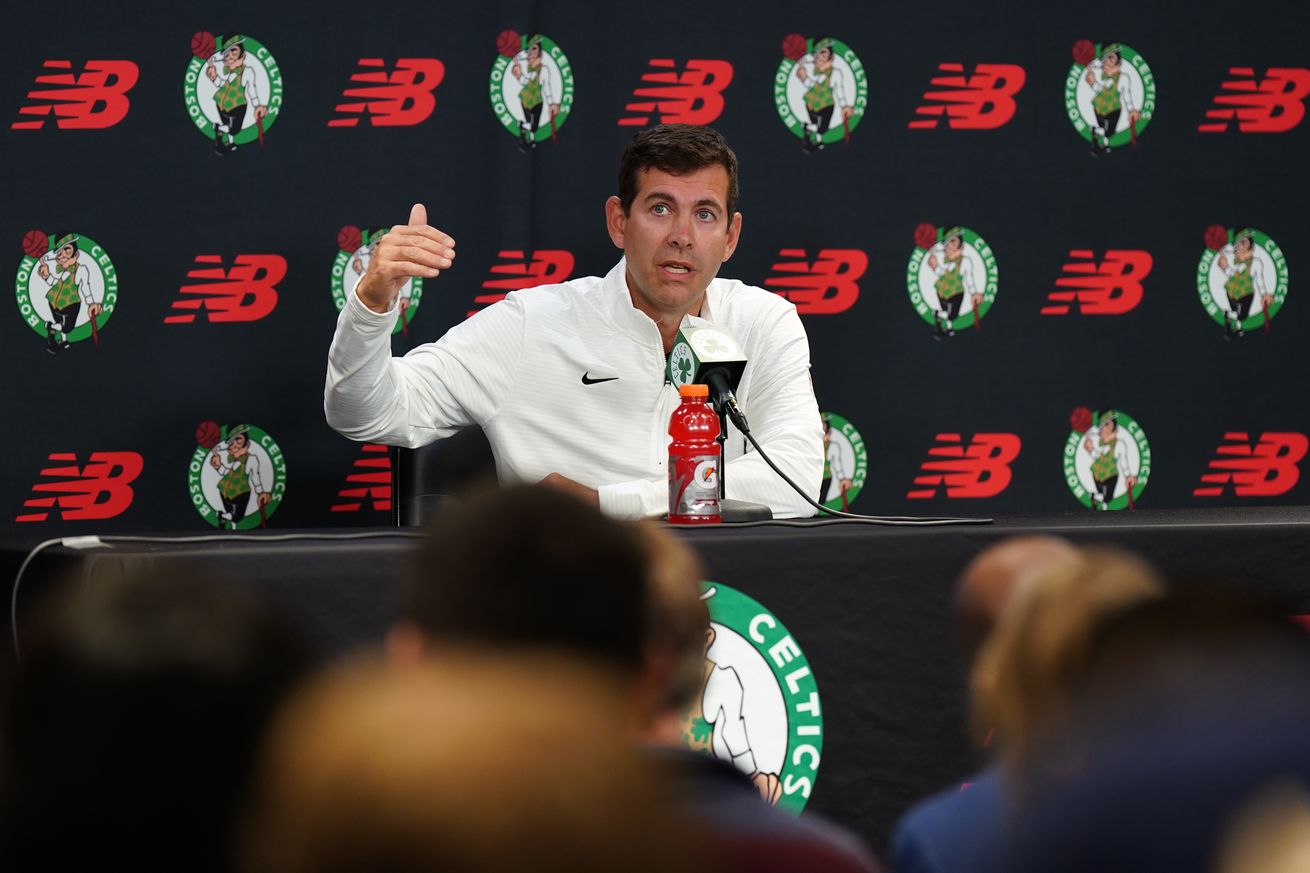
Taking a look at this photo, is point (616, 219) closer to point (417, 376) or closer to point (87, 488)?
point (417, 376)

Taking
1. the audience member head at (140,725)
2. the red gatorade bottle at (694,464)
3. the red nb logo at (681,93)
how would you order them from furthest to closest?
the red nb logo at (681,93) < the red gatorade bottle at (694,464) < the audience member head at (140,725)

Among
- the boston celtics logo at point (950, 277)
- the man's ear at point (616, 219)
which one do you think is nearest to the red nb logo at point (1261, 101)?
the boston celtics logo at point (950, 277)

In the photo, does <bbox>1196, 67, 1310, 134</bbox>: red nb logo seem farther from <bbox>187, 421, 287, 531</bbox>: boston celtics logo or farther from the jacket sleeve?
<bbox>187, 421, 287, 531</bbox>: boston celtics logo

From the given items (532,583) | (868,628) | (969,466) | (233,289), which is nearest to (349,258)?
(233,289)

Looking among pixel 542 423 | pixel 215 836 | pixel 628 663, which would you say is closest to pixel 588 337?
pixel 542 423

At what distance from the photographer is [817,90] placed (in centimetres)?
348

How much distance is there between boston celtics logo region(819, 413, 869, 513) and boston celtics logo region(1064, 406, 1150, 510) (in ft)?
1.69

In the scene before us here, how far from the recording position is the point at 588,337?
3.05 meters

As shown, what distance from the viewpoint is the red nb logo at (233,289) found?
10.4 feet

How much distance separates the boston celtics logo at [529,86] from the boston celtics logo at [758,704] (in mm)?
1684

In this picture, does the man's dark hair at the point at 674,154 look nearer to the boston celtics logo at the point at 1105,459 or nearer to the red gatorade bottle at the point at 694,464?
the red gatorade bottle at the point at 694,464

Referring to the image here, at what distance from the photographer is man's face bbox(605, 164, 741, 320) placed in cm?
300

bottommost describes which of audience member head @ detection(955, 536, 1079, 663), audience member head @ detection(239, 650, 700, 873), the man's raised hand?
audience member head @ detection(239, 650, 700, 873)

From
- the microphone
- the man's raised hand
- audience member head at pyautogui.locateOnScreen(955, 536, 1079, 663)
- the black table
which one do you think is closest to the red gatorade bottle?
the microphone
